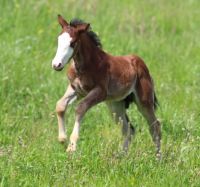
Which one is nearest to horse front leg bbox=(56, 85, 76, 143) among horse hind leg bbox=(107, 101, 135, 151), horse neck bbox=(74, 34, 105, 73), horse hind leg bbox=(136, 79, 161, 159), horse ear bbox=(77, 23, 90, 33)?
horse neck bbox=(74, 34, 105, 73)

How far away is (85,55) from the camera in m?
8.10

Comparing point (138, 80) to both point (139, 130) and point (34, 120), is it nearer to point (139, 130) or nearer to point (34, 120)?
point (139, 130)

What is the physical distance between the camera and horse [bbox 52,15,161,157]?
769 cm

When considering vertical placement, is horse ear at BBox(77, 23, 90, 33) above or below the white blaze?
above

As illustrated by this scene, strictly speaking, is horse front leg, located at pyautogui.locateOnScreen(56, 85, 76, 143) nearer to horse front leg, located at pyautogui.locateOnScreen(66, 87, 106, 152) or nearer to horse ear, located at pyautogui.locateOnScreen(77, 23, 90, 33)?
horse front leg, located at pyautogui.locateOnScreen(66, 87, 106, 152)

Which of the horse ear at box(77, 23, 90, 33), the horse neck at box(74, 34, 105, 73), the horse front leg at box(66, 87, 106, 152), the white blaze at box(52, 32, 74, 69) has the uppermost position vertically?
the horse ear at box(77, 23, 90, 33)

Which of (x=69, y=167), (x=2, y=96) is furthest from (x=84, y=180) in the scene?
(x=2, y=96)

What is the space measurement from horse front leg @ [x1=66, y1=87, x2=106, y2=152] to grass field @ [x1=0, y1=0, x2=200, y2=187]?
0.50 ft

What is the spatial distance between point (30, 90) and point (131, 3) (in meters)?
5.65

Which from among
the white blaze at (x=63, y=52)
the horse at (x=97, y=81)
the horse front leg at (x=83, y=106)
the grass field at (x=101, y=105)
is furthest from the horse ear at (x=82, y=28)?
the grass field at (x=101, y=105)

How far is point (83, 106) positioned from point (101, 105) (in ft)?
8.86

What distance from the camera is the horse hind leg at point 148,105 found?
9000 millimetres

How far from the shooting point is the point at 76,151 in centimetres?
780

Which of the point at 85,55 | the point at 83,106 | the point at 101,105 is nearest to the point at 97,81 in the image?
the point at 85,55
